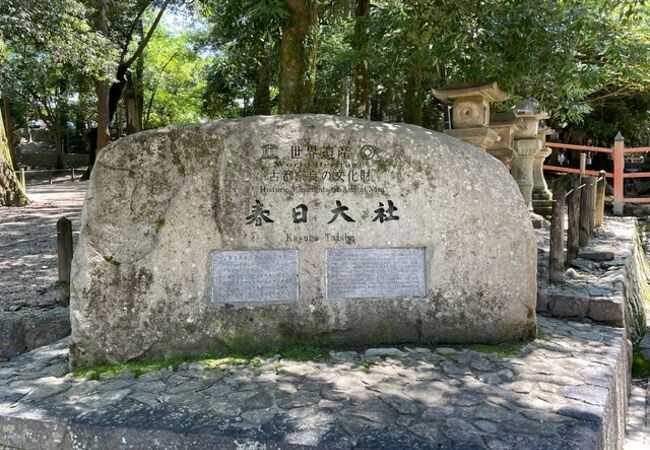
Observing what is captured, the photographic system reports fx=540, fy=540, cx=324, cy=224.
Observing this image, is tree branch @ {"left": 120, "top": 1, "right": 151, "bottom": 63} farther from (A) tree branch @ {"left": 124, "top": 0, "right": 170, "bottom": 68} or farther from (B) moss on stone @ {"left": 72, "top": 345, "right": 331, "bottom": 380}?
(B) moss on stone @ {"left": 72, "top": 345, "right": 331, "bottom": 380}

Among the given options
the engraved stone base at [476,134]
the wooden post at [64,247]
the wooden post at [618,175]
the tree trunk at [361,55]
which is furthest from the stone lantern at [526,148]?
the wooden post at [64,247]

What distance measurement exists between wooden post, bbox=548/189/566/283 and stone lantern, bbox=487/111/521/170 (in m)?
2.80

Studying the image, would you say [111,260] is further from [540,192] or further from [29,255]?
[540,192]

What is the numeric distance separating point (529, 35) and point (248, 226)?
15.7 feet

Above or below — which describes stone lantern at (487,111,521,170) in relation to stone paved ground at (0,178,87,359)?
above

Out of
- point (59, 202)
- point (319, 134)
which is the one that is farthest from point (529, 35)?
point (59, 202)

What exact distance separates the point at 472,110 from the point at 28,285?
243 inches

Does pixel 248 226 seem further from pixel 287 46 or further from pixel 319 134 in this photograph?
pixel 287 46

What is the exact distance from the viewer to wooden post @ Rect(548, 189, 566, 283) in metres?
5.79

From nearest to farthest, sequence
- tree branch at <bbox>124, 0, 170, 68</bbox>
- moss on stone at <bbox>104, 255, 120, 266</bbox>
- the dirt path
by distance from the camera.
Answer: moss on stone at <bbox>104, 255, 120, 266</bbox> < the dirt path < tree branch at <bbox>124, 0, 170, 68</bbox>

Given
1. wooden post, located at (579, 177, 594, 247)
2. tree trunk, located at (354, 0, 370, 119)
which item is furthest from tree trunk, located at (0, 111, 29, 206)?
wooden post, located at (579, 177, 594, 247)

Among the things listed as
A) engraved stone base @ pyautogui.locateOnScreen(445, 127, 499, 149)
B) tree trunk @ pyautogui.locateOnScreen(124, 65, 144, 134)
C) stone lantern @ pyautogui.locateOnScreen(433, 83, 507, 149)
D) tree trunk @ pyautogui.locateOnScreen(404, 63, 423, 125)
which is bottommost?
engraved stone base @ pyautogui.locateOnScreen(445, 127, 499, 149)

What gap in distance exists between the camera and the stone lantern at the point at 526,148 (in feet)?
32.4

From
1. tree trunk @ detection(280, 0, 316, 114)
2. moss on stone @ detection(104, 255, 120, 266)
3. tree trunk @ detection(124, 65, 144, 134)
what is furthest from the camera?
tree trunk @ detection(124, 65, 144, 134)
